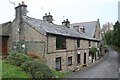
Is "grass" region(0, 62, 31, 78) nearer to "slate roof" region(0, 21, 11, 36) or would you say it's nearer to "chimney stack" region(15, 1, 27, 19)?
"chimney stack" region(15, 1, 27, 19)

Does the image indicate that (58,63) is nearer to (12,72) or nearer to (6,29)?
(6,29)

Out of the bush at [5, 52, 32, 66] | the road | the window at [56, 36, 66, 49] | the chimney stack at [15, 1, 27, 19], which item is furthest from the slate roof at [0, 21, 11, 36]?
the road

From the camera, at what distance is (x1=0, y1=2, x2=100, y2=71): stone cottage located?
20.5 metres

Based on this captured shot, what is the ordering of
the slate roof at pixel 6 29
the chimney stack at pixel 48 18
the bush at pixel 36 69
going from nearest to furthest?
the bush at pixel 36 69 → the slate roof at pixel 6 29 → the chimney stack at pixel 48 18

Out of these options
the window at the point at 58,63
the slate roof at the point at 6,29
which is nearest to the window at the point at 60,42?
the window at the point at 58,63

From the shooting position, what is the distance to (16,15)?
2300cm

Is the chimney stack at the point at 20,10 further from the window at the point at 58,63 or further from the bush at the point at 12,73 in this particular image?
the bush at the point at 12,73

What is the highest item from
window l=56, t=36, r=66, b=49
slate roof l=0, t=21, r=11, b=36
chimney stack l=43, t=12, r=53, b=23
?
chimney stack l=43, t=12, r=53, b=23

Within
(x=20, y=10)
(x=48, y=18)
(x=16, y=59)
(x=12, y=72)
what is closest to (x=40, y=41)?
(x=16, y=59)

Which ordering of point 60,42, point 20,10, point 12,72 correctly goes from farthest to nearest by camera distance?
point 60,42 → point 20,10 → point 12,72

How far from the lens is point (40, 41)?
67.1 ft

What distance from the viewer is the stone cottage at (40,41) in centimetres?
2045

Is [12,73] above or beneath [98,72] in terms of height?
above

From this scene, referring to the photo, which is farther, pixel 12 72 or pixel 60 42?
pixel 60 42
